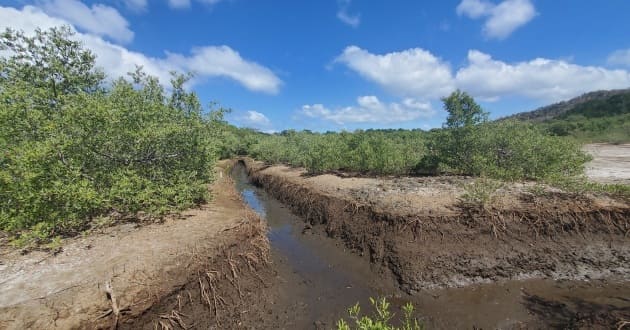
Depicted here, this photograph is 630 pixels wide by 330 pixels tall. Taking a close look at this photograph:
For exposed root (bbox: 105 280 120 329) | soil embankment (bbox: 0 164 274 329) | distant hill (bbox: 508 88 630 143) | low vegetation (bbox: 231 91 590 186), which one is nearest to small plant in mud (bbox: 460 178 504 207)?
low vegetation (bbox: 231 91 590 186)

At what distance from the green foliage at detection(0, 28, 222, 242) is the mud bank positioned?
6472mm

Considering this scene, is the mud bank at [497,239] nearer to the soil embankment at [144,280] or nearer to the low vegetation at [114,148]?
the low vegetation at [114,148]

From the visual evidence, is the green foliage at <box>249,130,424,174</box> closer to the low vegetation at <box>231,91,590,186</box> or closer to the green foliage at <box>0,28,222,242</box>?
the low vegetation at <box>231,91,590,186</box>

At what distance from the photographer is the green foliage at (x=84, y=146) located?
570cm

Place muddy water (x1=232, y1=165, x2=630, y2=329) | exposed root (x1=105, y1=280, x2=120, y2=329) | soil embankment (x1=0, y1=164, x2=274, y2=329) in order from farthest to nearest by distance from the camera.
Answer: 1. muddy water (x1=232, y1=165, x2=630, y2=329)
2. exposed root (x1=105, y1=280, x2=120, y2=329)
3. soil embankment (x1=0, y1=164, x2=274, y2=329)

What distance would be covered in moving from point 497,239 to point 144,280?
896 cm

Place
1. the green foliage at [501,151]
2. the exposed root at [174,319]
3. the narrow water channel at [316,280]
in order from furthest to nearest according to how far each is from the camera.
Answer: the green foliage at [501,151], the narrow water channel at [316,280], the exposed root at [174,319]

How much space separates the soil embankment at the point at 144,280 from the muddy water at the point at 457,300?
0.89m

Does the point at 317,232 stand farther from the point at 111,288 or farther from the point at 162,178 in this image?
the point at 111,288

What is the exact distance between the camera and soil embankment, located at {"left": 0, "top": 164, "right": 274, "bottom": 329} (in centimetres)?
409

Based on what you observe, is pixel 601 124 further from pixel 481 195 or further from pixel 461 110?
pixel 481 195

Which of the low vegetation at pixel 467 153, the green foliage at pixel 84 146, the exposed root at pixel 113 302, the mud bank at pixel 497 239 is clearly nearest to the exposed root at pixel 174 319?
the exposed root at pixel 113 302

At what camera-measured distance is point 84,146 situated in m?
6.84

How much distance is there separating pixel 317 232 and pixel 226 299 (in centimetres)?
532
